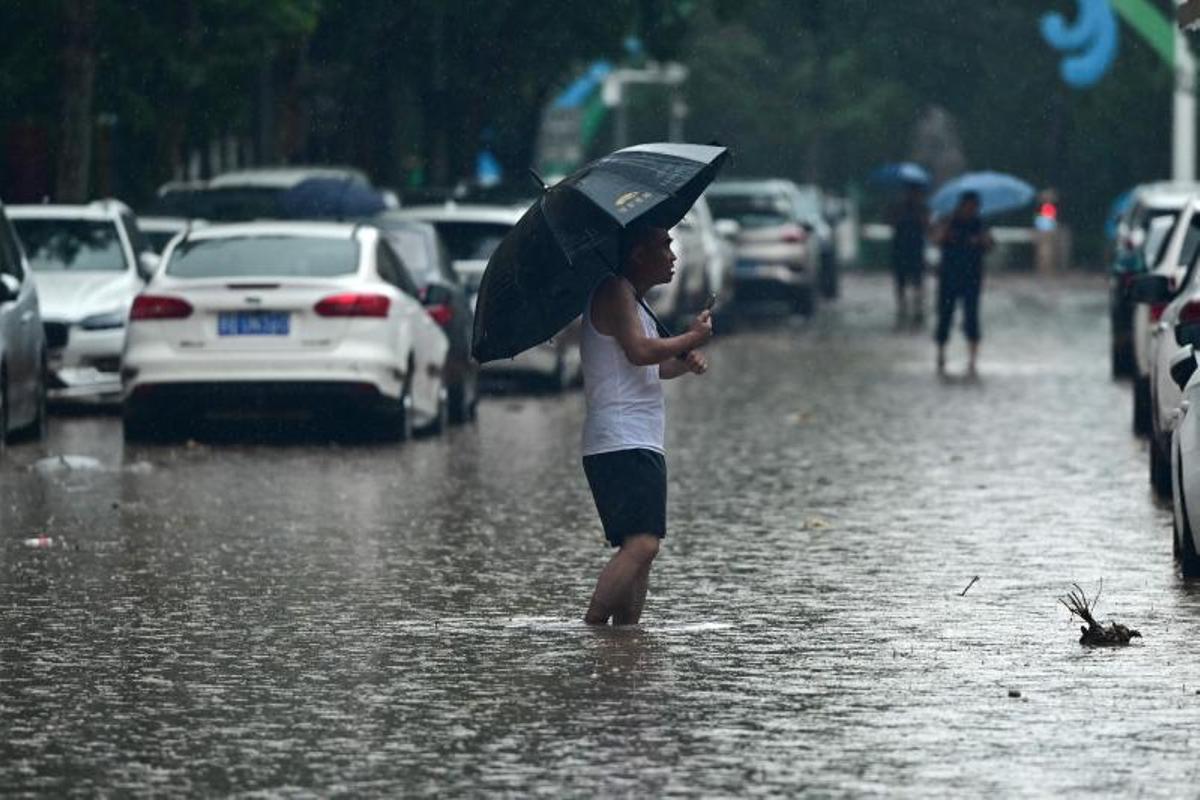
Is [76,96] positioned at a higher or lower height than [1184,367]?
higher

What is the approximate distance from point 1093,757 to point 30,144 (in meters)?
30.6

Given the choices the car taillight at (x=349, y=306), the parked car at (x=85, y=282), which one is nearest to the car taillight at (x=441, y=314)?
the car taillight at (x=349, y=306)

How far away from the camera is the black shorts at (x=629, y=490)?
35.3ft

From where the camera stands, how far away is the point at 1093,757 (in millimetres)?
8289

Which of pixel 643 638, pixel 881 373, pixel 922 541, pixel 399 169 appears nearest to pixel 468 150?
pixel 399 169

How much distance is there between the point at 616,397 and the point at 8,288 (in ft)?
28.4

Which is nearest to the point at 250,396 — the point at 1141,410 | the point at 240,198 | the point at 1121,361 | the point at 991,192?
the point at 1141,410

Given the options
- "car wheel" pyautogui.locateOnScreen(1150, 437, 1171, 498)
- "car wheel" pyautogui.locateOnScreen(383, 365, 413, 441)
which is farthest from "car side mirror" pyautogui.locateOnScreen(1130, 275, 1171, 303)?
"car wheel" pyautogui.locateOnScreen(383, 365, 413, 441)

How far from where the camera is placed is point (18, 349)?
19.2 meters

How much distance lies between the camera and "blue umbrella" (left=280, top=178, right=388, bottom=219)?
2786 centimetres

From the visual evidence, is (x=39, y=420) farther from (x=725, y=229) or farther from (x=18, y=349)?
(x=725, y=229)

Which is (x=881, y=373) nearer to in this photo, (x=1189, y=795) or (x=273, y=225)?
(x=273, y=225)

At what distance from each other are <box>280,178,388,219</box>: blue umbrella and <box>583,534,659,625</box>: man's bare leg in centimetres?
1638

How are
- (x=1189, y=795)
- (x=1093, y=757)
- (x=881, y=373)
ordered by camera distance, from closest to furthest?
(x=1189, y=795) < (x=1093, y=757) < (x=881, y=373)
